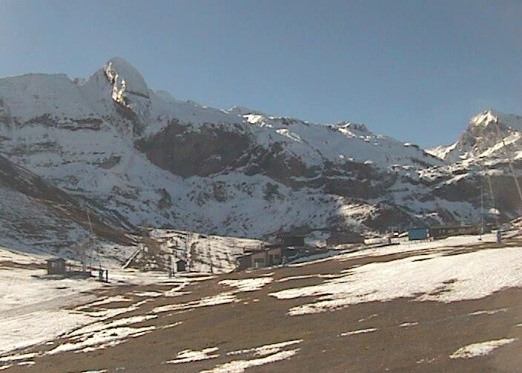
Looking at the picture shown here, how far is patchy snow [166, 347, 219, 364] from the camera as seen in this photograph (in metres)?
30.5

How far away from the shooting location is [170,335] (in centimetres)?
3928

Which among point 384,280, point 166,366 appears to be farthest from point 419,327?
point 384,280

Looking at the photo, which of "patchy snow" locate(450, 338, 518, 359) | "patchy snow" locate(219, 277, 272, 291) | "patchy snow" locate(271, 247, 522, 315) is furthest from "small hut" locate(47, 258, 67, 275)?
"patchy snow" locate(450, 338, 518, 359)

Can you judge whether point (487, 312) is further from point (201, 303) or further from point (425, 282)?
point (201, 303)

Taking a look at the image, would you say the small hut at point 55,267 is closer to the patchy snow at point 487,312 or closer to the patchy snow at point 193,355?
the patchy snow at point 193,355

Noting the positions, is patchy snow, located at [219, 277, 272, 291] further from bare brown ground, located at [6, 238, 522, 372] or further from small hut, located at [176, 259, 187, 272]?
small hut, located at [176, 259, 187, 272]

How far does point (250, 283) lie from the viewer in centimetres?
6938

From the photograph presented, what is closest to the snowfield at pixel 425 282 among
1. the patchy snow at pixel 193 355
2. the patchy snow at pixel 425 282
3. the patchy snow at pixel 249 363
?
the patchy snow at pixel 425 282

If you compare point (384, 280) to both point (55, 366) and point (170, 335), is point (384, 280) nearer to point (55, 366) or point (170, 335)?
point (170, 335)

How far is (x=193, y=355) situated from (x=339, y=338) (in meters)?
6.59

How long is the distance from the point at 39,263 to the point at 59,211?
2820 inches

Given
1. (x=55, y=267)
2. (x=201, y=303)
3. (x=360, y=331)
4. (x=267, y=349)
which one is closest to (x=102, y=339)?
(x=267, y=349)

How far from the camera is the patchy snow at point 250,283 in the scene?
6384 centimetres

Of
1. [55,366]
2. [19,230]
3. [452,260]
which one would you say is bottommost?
[55,366]
